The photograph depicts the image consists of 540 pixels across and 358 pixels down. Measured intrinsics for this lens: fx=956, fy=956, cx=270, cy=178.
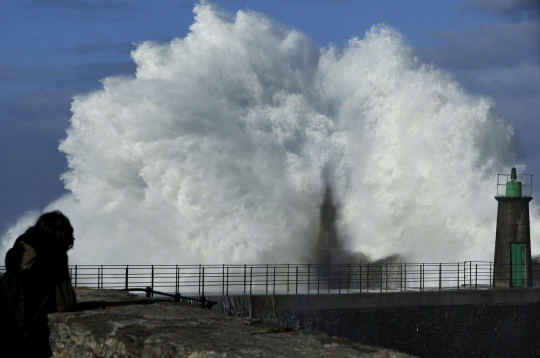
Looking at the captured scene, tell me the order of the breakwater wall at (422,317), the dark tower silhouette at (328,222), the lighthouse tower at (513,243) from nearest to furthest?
the breakwater wall at (422,317) < the lighthouse tower at (513,243) < the dark tower silhouette at (328,222)

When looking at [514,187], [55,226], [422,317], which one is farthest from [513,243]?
[55,226]

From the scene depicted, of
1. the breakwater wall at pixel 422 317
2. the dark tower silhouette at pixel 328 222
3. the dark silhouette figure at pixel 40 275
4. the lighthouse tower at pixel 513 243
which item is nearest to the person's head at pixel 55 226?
the dark silhouette figure at pixel 40 275

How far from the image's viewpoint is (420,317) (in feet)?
62.6

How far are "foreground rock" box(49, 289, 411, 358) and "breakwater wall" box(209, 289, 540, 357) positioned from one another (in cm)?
1126

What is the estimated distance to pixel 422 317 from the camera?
19.1m

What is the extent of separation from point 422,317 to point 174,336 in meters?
15.2

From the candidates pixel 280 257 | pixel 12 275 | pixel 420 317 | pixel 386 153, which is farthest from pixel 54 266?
pixel 386 153

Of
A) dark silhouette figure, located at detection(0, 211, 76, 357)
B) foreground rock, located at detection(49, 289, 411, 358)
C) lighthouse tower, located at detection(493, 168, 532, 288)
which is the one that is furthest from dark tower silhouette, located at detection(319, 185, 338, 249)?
dark silhouette figure, located at detection(0, 211, 76, 357)

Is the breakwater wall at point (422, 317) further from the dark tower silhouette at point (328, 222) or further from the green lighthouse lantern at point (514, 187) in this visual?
the dark tower silhouette at point (328, 222)

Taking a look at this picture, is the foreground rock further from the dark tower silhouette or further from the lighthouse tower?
the dark tower silhouette

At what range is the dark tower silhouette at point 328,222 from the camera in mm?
34156

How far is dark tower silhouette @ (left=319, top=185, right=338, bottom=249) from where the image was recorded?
34156 mm

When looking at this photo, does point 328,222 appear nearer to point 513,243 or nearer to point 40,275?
point 513,243

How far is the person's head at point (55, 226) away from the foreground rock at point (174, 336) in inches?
17.2
